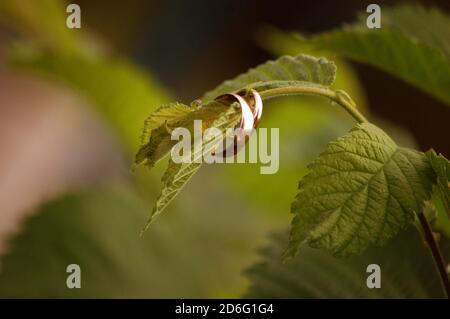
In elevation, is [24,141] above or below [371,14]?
above

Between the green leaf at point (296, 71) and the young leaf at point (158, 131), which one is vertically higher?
the green leaf at point (296, 71)

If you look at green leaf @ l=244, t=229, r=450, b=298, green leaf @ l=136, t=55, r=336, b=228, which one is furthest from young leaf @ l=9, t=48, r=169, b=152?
green leaf @ l=136, t=55, r=336, b=228

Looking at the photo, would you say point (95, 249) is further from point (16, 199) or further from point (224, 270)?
point (16, 199)

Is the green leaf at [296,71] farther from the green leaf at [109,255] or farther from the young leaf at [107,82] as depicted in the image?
the young leaf at [107,82]

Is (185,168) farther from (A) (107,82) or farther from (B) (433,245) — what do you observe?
(A) (107,82)

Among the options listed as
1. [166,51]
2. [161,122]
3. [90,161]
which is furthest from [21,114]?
[161,122]

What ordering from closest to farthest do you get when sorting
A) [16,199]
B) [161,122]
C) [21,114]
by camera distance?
[161,122] → [16,199] → [21,114]

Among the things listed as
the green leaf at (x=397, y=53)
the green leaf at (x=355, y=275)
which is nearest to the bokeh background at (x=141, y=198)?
the green leaf at (x=355, y=275)
